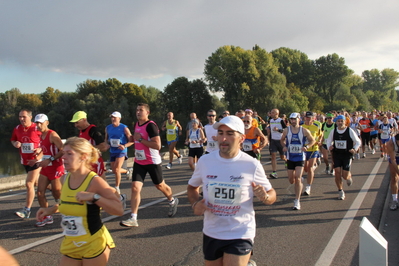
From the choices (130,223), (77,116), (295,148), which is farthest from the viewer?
(295,148)

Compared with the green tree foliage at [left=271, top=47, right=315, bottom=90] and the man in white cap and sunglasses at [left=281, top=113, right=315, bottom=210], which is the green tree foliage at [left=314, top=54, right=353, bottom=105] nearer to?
the green tree foliage at [left=271, top=47, right=315, bottom=90]

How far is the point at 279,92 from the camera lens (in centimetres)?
5078

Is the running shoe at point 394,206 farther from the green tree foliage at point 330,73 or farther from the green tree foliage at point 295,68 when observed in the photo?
the green tree foliage at point 330,73

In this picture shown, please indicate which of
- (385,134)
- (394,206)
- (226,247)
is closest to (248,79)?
(385,134)

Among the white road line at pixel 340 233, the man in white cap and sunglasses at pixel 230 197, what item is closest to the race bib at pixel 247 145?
the white road line at pixel 340 233

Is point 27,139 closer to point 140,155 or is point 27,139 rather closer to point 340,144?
point 140,155

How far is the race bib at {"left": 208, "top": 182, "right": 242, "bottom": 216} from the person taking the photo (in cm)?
271

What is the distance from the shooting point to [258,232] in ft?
17.3

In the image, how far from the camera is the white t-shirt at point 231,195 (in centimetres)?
271

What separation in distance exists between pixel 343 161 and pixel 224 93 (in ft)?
147

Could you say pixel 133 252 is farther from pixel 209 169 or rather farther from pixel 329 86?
pixel 329 86

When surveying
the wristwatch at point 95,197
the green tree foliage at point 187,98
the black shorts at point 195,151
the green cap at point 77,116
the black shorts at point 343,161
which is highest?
the green tree foliage at point 187,98

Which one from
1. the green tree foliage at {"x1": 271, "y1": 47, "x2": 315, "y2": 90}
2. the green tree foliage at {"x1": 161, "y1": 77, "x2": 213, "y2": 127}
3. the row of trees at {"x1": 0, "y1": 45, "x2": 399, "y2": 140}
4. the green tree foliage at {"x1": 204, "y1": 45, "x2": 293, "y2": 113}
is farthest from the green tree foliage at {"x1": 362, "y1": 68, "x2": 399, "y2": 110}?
the green tree foliage at {"x1": 161, "y1": 77, "x2": 213, "y2": 127}

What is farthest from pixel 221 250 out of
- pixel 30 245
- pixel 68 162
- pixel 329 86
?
pixel 329 86
